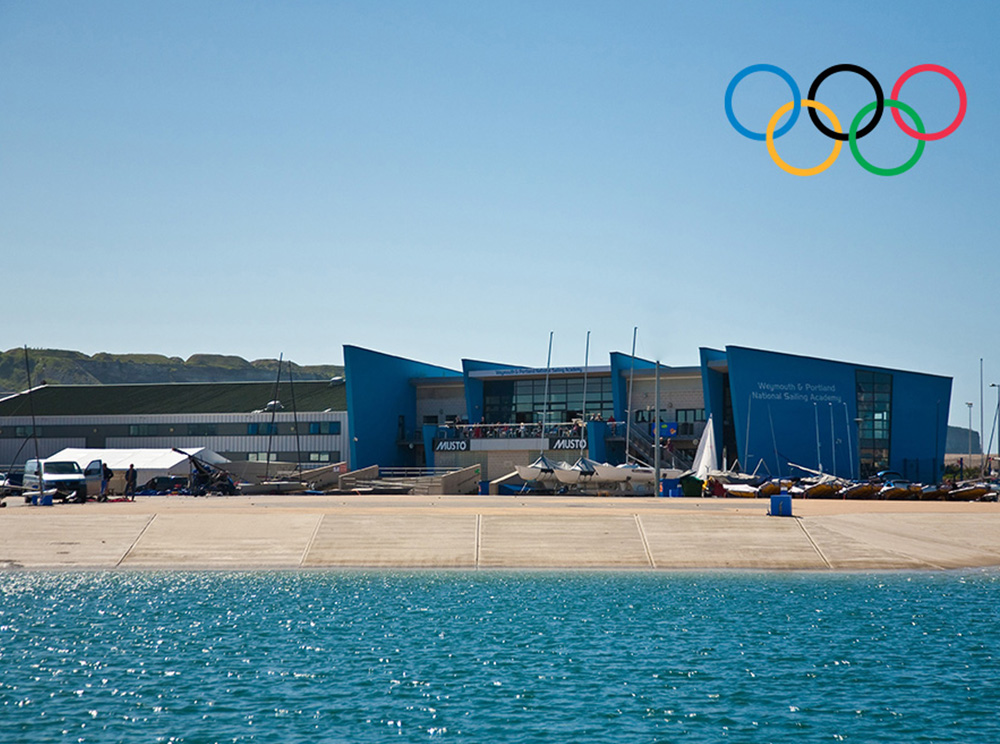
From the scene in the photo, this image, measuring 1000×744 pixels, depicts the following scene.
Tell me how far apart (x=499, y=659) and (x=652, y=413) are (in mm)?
62012

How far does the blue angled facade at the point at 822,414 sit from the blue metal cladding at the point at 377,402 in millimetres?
23749

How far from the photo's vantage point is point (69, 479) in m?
47.3

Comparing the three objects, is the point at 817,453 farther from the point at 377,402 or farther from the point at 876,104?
the point at 876,104

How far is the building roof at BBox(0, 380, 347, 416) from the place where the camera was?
86.6 metres

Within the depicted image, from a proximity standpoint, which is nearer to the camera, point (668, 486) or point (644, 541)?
point (644, 541)

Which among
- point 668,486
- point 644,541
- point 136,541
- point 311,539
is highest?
point 644,541

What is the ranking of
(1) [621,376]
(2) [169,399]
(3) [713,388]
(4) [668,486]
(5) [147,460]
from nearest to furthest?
(4) [668,486] < (5) [147,460] < (3) [713,388] < (1) [621,376] < (2) [169,399]

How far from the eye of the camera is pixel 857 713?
15094mm

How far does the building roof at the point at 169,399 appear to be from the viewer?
86.6 m

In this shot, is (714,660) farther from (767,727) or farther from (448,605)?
(448,605)

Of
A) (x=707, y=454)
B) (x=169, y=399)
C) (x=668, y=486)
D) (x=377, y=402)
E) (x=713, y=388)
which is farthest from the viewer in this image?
(x=169, y=399)

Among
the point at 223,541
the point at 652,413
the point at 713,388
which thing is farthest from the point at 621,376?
the point at 223,541

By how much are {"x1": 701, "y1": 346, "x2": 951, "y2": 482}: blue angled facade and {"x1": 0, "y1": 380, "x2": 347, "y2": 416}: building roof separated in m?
30.0

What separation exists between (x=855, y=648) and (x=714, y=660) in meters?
2.94
